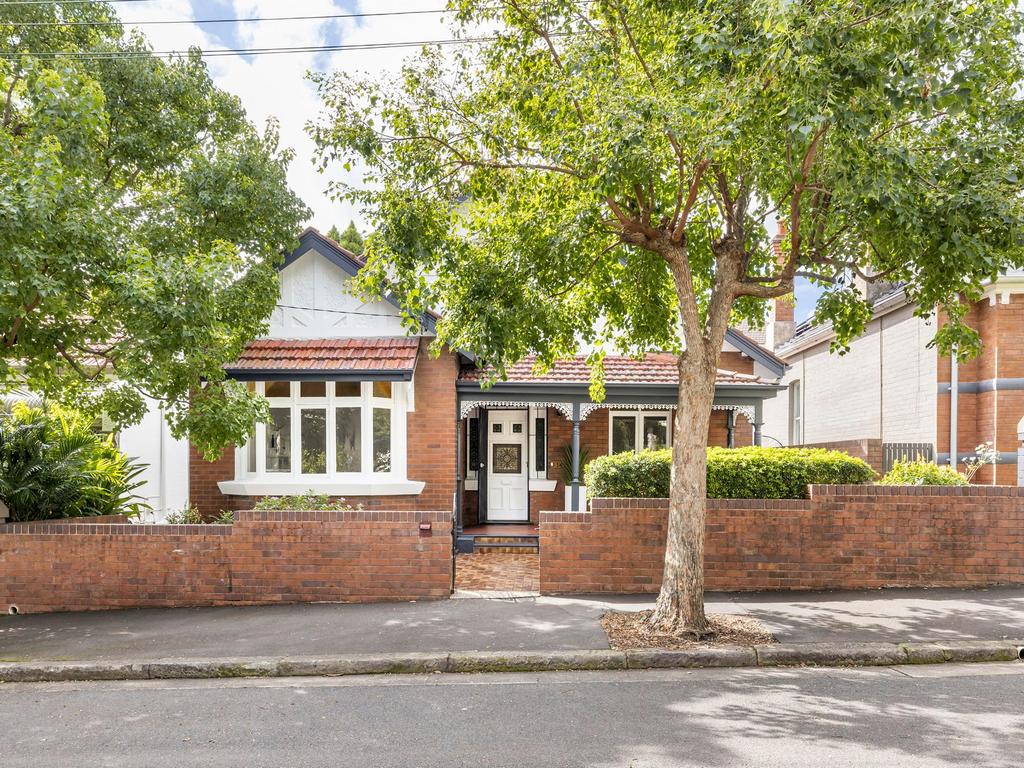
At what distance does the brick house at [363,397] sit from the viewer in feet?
40.7

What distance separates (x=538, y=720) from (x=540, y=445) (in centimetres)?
988

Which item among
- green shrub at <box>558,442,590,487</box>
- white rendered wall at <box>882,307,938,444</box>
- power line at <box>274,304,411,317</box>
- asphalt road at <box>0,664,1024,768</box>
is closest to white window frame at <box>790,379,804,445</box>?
white rendered wall at <box>882,307,938,444</box>

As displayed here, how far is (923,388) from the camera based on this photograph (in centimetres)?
1365

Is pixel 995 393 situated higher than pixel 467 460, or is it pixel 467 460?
pixel 995 393

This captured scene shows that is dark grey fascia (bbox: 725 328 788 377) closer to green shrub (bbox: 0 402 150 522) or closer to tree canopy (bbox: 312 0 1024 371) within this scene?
tree canopy (bbox: 312 0 1024 371)

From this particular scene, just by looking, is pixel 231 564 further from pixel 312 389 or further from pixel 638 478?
pixel 638 478

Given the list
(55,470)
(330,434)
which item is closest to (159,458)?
(330,434)

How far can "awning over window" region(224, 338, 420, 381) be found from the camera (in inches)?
473

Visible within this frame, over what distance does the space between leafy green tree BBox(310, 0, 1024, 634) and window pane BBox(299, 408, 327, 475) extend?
14.3 feet

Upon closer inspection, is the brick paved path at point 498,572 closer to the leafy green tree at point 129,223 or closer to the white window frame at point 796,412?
the leafy green tree at point 129,223

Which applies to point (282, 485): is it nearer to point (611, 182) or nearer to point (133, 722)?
point (133, 722)

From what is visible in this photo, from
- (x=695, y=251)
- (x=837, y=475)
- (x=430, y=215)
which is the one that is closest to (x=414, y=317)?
(x=430, y=215)

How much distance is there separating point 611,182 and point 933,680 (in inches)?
201

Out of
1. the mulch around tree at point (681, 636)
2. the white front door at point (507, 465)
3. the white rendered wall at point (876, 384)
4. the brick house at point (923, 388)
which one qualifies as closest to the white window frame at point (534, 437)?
the white front door at point (507, 465)
